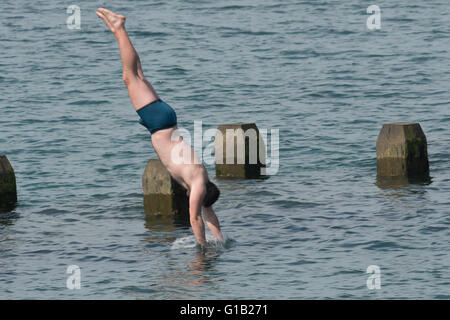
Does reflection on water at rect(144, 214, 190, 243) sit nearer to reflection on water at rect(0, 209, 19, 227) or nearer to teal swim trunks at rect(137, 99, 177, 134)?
teal swim trunks at rect(137, 99, 177, 134)

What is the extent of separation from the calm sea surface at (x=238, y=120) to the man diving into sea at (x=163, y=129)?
0.60 m

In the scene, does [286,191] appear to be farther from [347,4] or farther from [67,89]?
[347,4]

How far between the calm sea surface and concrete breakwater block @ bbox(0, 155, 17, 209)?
0.26 metres

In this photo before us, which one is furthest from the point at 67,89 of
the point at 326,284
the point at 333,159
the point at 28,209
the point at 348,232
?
the point at 326,284

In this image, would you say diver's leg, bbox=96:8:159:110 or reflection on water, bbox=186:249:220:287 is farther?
diver's leg, bbox=96:8:159:110

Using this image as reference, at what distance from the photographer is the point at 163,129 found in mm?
14523

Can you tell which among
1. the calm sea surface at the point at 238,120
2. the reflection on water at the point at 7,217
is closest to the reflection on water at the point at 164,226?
the calm sea surface at the point at 238,120

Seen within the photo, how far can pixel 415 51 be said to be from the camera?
39.2 metres

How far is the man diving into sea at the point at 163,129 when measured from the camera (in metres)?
14.3

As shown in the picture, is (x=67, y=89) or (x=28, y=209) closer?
(x=28, y=209)

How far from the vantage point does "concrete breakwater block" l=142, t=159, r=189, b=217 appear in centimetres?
1656

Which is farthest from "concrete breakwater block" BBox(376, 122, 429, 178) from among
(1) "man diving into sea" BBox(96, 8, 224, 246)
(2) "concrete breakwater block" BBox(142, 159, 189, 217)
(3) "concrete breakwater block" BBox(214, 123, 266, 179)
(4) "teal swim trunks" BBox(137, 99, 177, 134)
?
(4) "teal swim trunks" BBox(137, 99, 177, 134)

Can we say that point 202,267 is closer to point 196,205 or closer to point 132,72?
point 196,205
